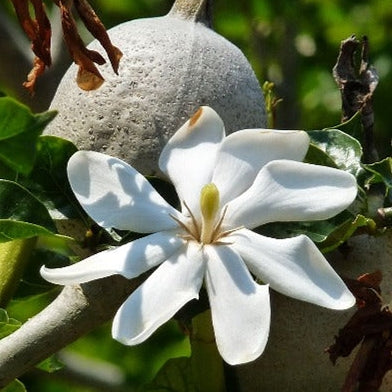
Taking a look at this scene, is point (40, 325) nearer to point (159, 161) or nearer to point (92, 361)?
point (159, 161)

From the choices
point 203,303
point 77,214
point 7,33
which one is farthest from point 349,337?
point 7,33

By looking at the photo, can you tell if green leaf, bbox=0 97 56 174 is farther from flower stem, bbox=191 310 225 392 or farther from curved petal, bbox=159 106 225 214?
flower stem, bbox=191 310 225 392

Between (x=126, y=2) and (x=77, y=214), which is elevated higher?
(x=77, y=214)

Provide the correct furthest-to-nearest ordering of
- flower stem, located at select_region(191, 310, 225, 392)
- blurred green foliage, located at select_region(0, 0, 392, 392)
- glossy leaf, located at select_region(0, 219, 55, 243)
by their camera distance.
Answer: blurred green foliage, located at select_region(0, 0, 392, 392) → flower stem, located at select_region(191, 310, 225, 392) → glossy leaf, located at select_region(0, 219, 55, 243)

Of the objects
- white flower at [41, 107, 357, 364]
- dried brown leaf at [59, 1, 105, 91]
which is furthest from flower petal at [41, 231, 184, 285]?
dried brown leaf at [59, 1, 105, 91]

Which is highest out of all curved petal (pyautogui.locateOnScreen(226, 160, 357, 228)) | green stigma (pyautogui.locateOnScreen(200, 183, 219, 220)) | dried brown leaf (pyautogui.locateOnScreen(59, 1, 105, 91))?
dried brown leaf (pyautogui.locateOnScreen(59, 1, 105, 91))
